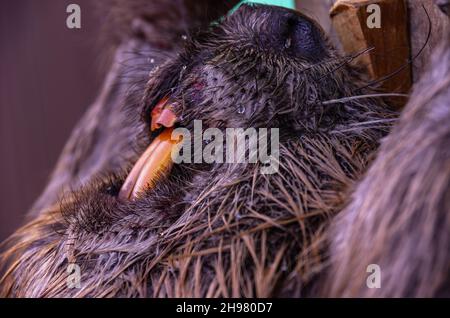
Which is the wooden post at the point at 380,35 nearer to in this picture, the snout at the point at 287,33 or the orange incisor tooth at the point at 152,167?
the snout at the point at 287,33

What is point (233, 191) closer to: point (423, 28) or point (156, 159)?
point (156, 159)

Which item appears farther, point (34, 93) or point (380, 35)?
point (34, 93)

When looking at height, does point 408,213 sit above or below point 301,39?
below

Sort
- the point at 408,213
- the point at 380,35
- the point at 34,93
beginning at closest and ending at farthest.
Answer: the point at 408,213
the point at 380,35
the point at 34,93

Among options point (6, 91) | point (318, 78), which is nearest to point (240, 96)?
point (318, 78)

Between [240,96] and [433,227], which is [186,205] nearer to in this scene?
[240,96]

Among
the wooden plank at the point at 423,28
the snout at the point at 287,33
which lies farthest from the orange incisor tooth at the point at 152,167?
the wooden plank at the point at 423,28

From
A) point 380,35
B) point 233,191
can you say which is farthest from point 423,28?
point 233,191
